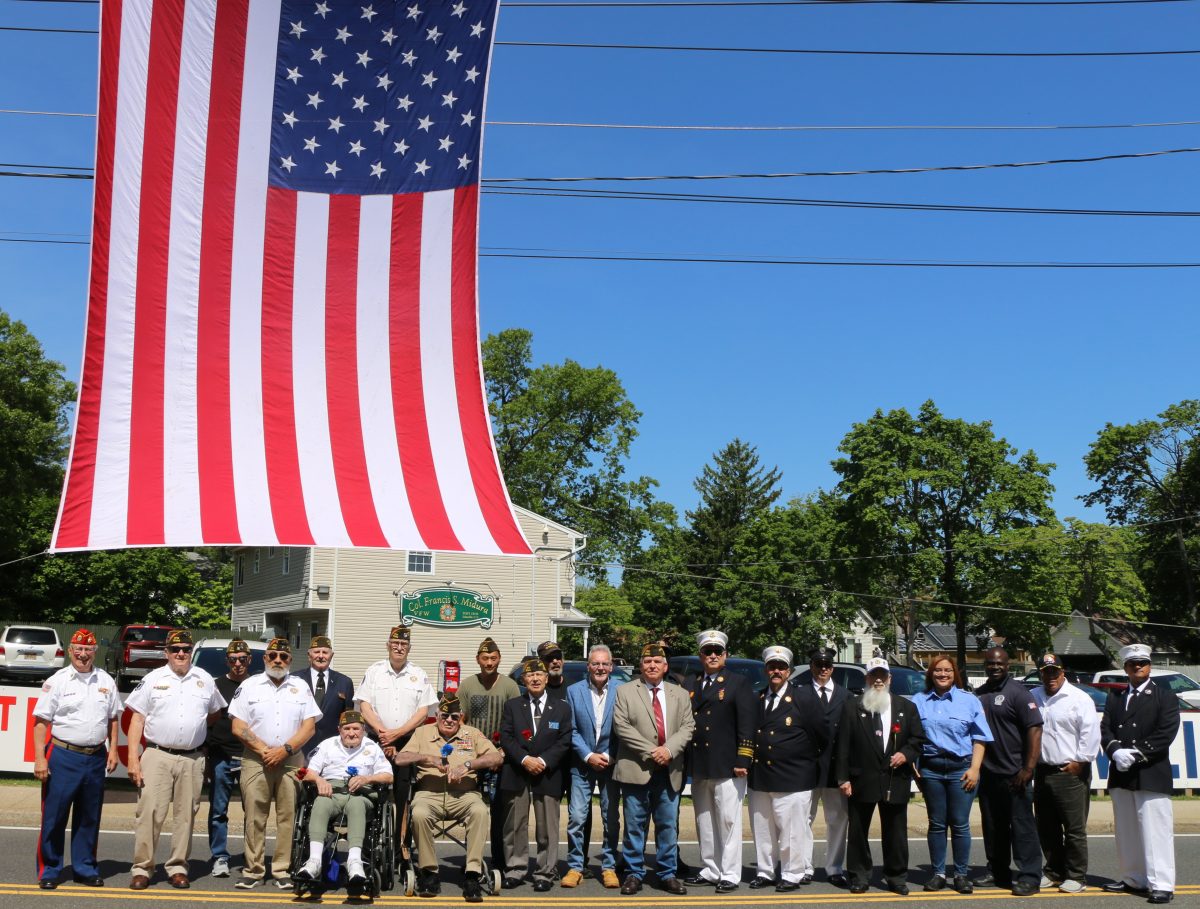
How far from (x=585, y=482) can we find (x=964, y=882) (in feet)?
164

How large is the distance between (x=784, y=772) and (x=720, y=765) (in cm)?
51

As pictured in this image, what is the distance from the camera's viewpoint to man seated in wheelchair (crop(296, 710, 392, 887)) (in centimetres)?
780

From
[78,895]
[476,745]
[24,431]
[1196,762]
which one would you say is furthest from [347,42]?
[24,431]

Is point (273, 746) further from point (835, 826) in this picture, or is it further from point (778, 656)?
point (835, 826)

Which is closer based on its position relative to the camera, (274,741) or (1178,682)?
(274,741)

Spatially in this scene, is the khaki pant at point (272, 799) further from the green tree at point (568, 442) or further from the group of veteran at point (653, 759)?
the green tree at point (568, 442)

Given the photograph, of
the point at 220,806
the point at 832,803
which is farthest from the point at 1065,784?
the point at 220,806

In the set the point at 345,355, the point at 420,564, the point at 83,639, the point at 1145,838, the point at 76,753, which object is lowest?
the point at 1145,838

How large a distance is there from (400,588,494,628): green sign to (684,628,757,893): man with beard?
30.2 meters

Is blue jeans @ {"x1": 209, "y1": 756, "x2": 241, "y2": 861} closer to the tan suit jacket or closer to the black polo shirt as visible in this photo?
the tan suit jacket

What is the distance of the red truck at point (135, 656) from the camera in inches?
845

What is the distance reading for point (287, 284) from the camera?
27.7 ft

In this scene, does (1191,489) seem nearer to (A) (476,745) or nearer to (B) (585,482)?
(B) (585,482)

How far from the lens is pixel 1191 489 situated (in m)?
55.3
